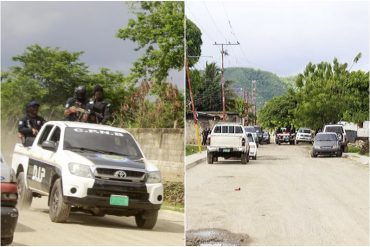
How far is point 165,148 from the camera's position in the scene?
5.27 meters

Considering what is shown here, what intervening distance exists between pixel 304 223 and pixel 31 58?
668cm

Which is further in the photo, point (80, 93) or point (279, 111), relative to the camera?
point (279, 111)

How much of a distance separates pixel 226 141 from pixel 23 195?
3.14 m

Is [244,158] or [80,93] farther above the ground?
[80,93]

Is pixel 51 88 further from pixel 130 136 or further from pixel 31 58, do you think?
pixel 130 136

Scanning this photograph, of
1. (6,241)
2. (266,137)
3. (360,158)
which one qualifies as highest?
(266,137)

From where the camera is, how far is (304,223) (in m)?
10.2

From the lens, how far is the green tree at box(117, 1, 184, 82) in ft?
16.7

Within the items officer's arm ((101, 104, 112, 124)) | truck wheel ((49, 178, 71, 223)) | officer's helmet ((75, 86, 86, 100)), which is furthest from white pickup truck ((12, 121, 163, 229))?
officer's helmet ((75, 86, 86, 100))

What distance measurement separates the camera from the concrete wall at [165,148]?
5172mm

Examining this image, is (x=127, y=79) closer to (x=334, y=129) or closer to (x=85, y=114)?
(x=85, y=114)

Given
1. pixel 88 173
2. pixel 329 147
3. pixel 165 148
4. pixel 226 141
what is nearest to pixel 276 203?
pixel 226 141

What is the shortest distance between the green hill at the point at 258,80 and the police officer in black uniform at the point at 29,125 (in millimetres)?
2822

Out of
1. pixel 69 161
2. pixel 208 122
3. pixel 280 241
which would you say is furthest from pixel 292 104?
pixel 69 161
